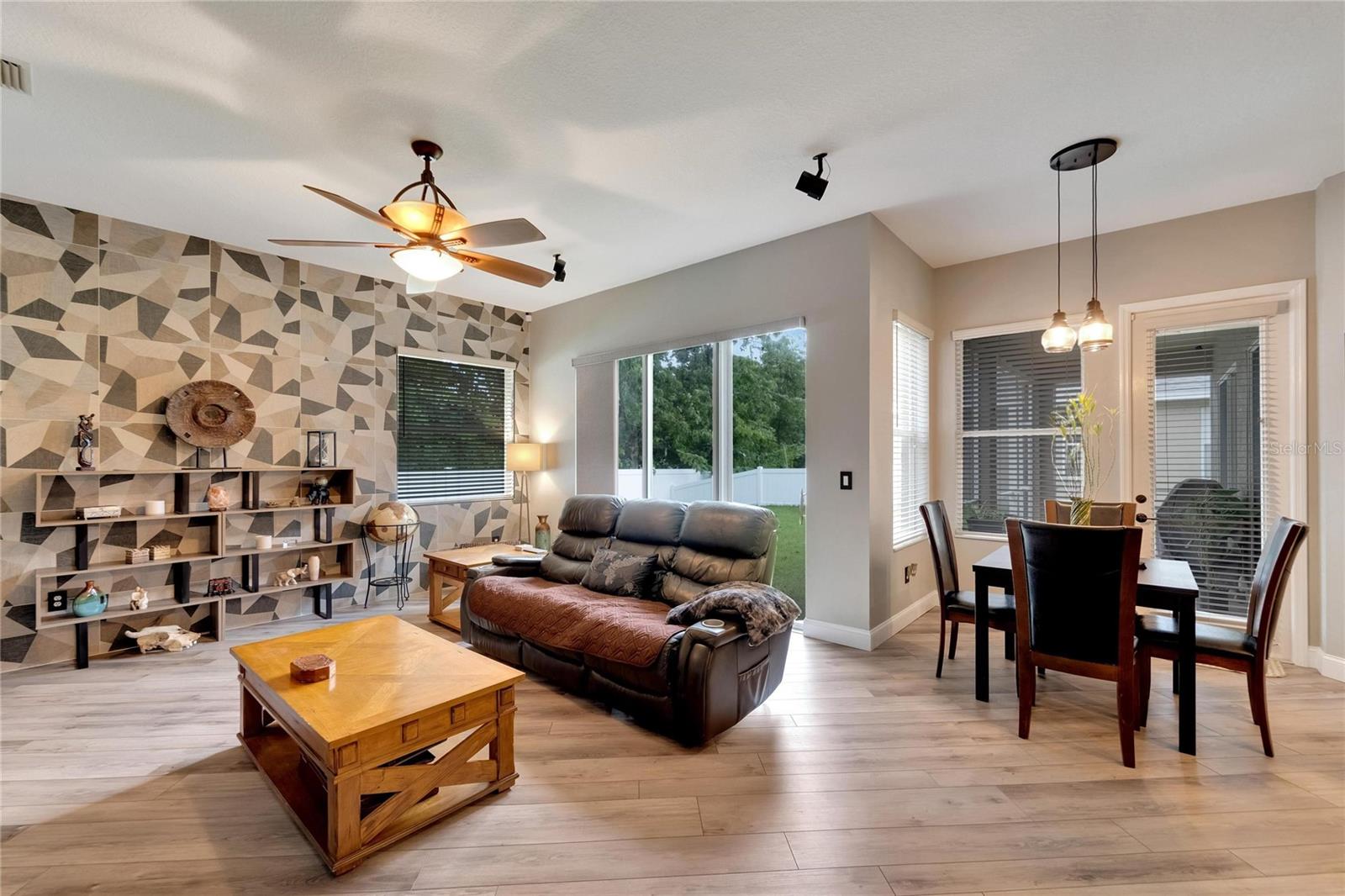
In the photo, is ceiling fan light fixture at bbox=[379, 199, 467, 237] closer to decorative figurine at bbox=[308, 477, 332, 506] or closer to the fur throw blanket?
the fur throw blanket

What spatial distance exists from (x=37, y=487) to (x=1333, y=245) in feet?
25.4

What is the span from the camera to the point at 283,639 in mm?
2633

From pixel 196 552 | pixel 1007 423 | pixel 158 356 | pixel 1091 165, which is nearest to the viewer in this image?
pixel 1091 165

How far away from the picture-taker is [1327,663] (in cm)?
328

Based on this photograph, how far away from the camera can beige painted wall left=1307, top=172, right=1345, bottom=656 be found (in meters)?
3.22

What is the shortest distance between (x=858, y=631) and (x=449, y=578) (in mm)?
3073

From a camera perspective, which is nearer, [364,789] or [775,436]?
[364,789]

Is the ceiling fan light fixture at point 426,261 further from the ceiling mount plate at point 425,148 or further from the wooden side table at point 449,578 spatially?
the wooden side table at point 449,578

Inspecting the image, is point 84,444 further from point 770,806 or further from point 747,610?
point 770,806

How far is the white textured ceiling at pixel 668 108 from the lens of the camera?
210 cm

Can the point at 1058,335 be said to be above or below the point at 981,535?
above

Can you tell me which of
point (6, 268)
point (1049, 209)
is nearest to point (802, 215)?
point (1049, 209)

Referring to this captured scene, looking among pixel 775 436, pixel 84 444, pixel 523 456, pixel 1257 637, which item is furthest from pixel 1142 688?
pixel 84 444

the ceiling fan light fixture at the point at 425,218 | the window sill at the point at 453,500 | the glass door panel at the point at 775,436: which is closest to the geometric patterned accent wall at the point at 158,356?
the window sill at the point at 453,500
